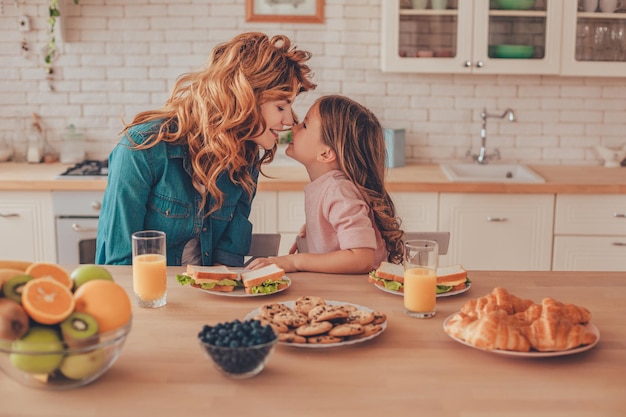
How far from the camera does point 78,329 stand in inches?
54.4

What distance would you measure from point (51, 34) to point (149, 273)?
114 inches

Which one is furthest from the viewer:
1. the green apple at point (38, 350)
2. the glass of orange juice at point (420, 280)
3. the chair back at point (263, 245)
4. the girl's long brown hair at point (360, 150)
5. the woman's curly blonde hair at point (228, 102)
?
the chair back at point (263, 245)

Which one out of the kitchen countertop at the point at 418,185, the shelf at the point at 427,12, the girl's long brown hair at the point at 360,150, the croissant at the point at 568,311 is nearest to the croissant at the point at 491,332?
the croissant at the point at 568,311

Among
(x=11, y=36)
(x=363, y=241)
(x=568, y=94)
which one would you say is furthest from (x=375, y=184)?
(x=11, y=36)

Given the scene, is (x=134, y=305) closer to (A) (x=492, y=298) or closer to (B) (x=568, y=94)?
(A) (x=492, y=298)

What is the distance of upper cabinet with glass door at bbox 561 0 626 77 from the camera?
13.3 feet

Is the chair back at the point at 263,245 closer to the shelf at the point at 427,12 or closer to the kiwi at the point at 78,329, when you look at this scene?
the kiwi at the point at 78,329

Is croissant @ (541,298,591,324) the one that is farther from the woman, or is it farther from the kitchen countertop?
the kitchen countertop

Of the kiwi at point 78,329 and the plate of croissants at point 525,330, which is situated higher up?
the kiwi at point 78,329

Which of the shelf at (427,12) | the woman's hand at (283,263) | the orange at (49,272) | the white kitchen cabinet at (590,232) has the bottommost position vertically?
the white kitchen cabinet at (590,232)

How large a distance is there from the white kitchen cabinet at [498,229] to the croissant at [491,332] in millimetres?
2261

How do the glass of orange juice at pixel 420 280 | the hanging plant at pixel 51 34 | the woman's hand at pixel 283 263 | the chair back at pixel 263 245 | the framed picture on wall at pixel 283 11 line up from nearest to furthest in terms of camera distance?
the glass of orange juice at pixel 420 280 < the woman's hand at pixel 283 263 < the chair back at pixel 263 245 < the hanging plant at pixel 51 34 < the framed picture on wall at pixel 283 11

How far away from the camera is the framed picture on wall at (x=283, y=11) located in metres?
4.29

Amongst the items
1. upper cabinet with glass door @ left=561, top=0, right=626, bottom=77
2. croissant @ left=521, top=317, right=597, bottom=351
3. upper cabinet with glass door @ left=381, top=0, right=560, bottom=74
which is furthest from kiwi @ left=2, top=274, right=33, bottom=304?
upper cabinet with glass door @ left=561, top=0, right=626, bottom=77
